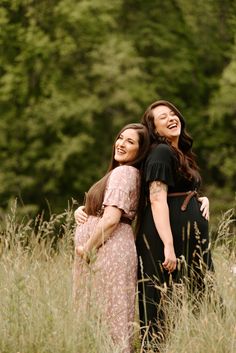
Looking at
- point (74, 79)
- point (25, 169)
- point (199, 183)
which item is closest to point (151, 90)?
point (74, 79)

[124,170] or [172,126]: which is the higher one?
[172,126]

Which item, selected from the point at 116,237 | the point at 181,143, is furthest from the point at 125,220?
the point at 181,143

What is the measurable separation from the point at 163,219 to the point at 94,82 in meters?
14.6

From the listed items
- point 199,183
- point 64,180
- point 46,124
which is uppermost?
point 199,183

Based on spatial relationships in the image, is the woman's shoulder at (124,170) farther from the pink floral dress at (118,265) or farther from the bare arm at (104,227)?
the bare arm at (104,227)

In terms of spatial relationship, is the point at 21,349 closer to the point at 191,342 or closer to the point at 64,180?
the point at 191,342

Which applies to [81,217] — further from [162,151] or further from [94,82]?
[94,82]

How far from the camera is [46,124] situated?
19688mm

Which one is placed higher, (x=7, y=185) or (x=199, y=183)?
(x=199, y=183)

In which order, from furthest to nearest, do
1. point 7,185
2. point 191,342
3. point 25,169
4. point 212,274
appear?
point 25,169 → point 7,185 → point 212,274 → point 191,342

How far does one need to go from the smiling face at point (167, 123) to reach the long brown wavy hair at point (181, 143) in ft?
0.09

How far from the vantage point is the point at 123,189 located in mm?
5676

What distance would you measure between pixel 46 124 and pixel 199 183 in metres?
14.0

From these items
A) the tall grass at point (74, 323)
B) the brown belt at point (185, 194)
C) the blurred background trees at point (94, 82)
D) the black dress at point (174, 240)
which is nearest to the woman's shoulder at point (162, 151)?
the black dress at point (174, 240)
